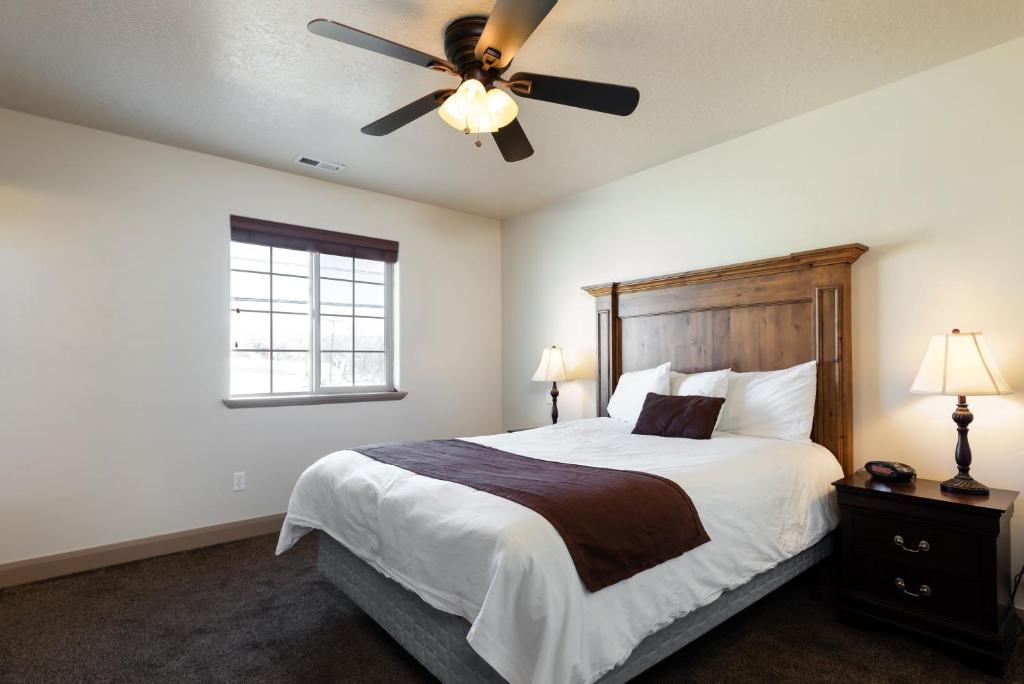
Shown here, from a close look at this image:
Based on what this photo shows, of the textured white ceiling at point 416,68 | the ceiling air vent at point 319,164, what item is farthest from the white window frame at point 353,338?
the textured white ceiling at point 416,68

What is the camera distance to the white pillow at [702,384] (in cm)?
303

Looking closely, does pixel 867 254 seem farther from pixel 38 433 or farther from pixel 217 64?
pixel 38 433

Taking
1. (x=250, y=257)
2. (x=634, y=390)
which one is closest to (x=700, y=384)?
(x=634, y=390)

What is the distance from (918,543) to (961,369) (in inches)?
29.2

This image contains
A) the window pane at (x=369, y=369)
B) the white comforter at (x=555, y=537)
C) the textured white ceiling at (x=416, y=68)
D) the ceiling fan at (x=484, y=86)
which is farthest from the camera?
the window pane at (x=369, y=369)

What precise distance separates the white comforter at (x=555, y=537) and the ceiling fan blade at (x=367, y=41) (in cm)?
158

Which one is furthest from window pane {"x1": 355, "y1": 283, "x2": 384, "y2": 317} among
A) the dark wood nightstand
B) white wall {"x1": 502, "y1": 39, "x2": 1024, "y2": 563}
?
the dark wood nightstand

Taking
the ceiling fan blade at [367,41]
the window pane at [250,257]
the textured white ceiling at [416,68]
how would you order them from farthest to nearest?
the window pane at [250,257] → the textured white ceiling at [416,68] → the ceiling fan blade at [367,41]

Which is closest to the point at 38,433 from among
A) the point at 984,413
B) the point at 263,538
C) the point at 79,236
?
the point at 79,236

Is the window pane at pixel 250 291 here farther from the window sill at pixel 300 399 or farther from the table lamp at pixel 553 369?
the table lamp at pixel 553 369

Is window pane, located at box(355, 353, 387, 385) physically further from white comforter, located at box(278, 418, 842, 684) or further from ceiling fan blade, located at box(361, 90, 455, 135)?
ceiling fan blade, located at box(361, 90, 455, 135)

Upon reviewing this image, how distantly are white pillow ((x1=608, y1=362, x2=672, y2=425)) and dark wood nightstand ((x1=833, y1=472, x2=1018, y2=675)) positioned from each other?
46.3 inches

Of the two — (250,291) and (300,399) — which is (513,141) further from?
(300,399)

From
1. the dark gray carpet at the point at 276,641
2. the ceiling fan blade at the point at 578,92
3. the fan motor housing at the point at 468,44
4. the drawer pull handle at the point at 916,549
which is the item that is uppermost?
the fan motor housing at the point at 468,44
